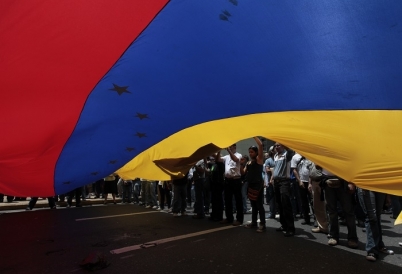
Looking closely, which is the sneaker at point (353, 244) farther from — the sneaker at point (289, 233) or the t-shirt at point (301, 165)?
the t-shirt at point (301, 165)

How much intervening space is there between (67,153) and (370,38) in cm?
333

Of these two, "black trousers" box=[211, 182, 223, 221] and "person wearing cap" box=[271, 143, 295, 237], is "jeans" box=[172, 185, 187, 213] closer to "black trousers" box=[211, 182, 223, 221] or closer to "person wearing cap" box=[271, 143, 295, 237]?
"black trousers" box=[211, 182, 223, 221]

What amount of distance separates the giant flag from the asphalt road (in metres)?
1.69

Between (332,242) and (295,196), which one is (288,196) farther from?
(295,196)

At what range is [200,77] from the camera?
9.58ft

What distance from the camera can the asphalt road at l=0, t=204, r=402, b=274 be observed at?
4.11 meters

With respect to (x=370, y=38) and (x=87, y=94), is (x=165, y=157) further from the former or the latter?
(x=370, y=38)

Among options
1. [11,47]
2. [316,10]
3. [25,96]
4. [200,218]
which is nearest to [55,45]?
[11,47]

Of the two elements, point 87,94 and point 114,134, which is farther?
point 114,134

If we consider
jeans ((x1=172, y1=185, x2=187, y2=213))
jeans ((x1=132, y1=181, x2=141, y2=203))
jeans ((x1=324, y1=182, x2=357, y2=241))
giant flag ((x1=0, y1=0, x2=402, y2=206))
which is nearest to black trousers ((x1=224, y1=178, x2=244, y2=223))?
jeans ((x1=172, y1=185, x2=187, y2=213))

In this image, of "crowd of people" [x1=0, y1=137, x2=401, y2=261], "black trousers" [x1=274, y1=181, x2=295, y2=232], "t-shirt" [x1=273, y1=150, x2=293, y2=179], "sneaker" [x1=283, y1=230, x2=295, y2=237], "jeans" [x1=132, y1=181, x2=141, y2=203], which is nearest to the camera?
"crowd of people" [x1=0, y1=137, x2=401, y2=261]

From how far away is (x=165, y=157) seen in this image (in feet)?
15.7

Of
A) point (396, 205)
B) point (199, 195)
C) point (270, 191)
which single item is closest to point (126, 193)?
point (199, 195)

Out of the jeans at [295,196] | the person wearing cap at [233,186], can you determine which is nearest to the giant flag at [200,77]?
the person wearing cap at [233,186]
